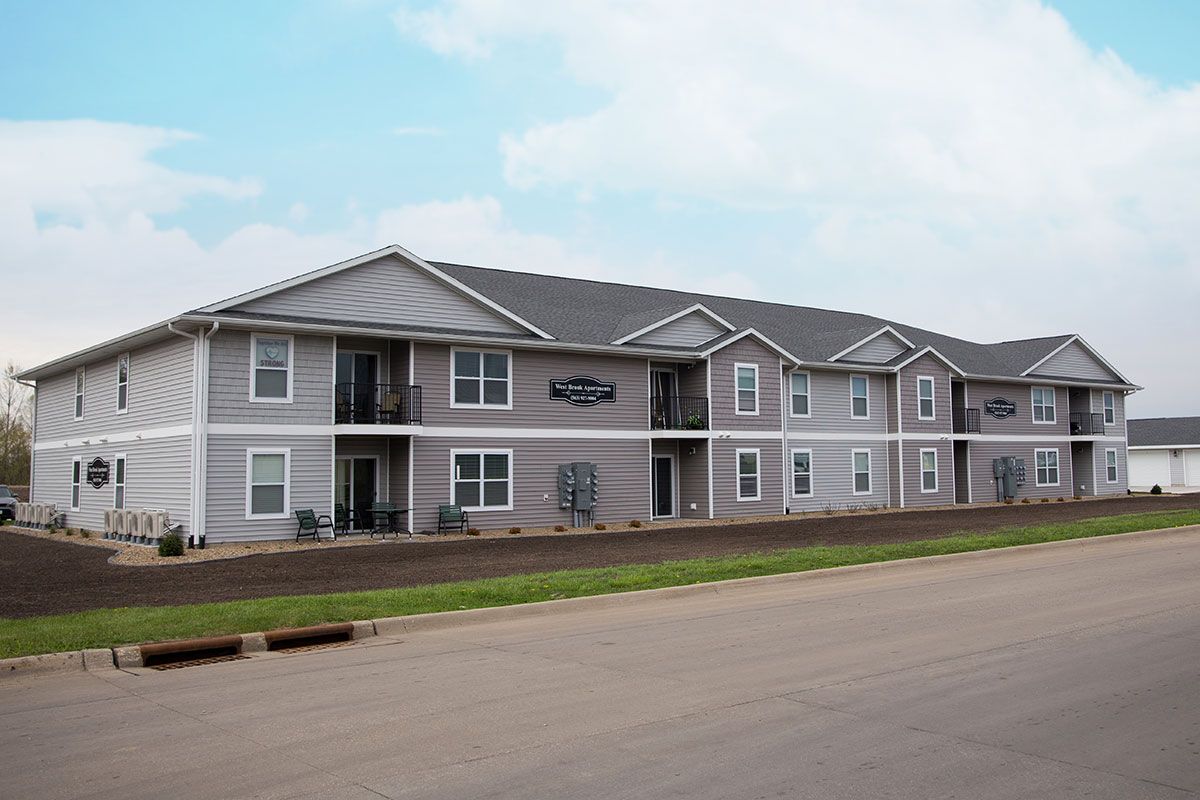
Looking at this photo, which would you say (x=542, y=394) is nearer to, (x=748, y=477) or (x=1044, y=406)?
(x=748, y=477)

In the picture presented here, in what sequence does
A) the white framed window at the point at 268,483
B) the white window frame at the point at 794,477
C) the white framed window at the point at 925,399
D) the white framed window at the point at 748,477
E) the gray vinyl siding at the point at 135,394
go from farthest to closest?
the white framed window at the point at 925,399 < the white window frame at the point at 794,477 < the white framed window at the point at 748,477 < the gray vinyl siding at the point at 135,394 < the white framed window at the point at 268,483

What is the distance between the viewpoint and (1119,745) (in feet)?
20.8

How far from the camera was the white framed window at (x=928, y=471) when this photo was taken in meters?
38.8

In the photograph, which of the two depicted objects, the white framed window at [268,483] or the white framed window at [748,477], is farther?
the white framed window at [748,477]

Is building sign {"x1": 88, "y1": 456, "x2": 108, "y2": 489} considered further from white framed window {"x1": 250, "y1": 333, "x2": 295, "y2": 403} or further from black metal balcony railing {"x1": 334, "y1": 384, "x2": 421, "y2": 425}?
black metal balcony railing {"x1": 334, "y1": 384, "x2": 421, "y2": 425}

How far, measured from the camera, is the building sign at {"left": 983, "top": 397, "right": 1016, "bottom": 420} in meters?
42.6

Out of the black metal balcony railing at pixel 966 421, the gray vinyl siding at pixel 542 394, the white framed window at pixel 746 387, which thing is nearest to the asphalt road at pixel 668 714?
the gray vinyl siding at pixel 542 394

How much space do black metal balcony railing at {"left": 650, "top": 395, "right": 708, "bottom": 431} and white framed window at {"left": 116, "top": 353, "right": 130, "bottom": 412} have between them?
14716 millimetres

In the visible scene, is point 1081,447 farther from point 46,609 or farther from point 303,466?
point 46,609

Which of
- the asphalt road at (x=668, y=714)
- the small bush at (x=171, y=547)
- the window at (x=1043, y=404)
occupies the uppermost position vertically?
the window at (x=1043, y=404)

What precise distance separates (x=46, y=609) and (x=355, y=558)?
298 inches

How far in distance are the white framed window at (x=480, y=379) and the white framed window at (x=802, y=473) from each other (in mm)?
11734

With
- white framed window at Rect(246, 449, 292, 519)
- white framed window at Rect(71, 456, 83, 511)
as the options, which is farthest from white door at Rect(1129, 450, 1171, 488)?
white framed window at Rect(71, 456, 83, 511)

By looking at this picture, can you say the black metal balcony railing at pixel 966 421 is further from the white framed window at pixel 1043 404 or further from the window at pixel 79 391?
the window at pixel 79 391
